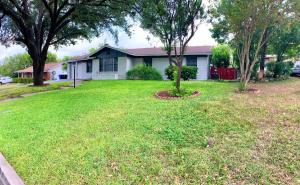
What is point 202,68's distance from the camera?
25281mm

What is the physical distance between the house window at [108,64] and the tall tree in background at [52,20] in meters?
4.77

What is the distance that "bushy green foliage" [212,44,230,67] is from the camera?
874 inches

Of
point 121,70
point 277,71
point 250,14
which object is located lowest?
point 277,71

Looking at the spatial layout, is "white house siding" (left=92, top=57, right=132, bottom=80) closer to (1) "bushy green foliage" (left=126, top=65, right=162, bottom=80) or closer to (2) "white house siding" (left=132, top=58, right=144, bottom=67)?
(2) "white house siding" (left=132, top=58, right=144, bottom=67)

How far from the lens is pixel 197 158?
4652 millimetres

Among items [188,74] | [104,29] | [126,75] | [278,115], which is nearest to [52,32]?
[104,29]

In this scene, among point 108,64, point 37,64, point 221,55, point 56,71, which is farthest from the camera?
point 56,71

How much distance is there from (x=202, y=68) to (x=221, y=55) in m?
3.16

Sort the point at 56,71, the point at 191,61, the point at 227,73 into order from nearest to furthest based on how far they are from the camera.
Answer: the point at 227,73, the point at 191,61, the point at 56,71

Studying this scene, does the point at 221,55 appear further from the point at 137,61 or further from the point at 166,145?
the point at 166,145

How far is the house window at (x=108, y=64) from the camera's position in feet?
89.1

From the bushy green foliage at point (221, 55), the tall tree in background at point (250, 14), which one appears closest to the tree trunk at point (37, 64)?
the bushy green foliage at point (221, 55)

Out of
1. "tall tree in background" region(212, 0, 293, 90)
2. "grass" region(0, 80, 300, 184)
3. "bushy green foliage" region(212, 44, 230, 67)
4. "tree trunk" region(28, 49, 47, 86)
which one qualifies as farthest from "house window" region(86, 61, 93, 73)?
"grass" region(0, 80, 300, 184)

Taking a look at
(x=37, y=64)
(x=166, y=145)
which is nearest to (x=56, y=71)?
(x=37, y=64)
